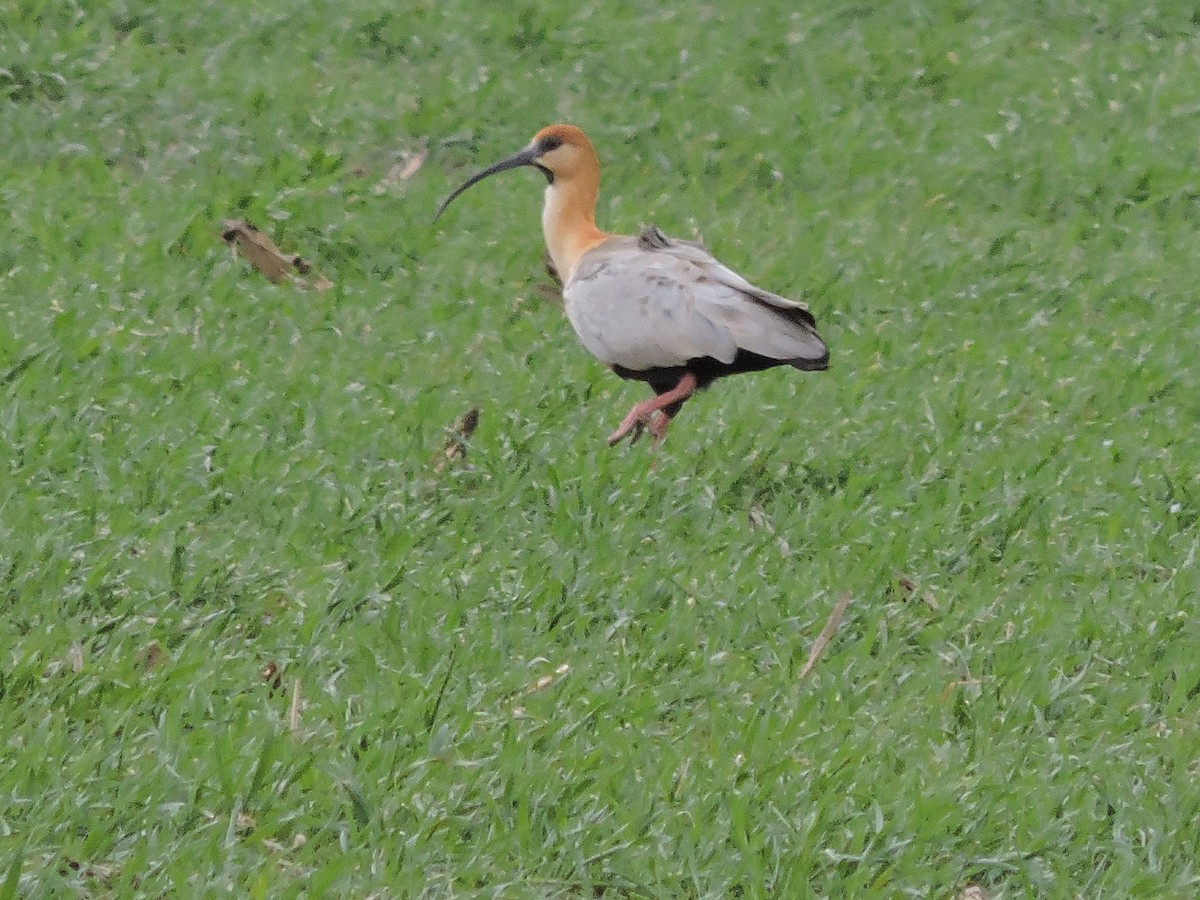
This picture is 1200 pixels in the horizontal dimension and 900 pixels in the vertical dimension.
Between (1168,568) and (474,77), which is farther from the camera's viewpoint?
(474,77)

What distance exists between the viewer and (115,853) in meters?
3.47

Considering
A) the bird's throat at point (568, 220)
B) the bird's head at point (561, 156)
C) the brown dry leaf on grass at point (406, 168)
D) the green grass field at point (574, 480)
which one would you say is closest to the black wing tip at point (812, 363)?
the green grass field at point (574, 480)

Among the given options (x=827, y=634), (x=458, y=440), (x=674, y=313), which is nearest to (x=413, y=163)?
(x=674, y=313)

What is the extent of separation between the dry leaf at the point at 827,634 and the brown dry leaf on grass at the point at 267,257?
2.92 meters

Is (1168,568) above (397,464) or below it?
below

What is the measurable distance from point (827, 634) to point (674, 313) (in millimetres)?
1482

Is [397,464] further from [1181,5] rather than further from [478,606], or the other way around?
[1181,5]

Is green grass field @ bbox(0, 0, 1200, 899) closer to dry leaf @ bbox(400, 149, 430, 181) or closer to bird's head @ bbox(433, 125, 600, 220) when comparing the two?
dry leaf @ bbox(400, 149, 430, 181)

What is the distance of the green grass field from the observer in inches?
150

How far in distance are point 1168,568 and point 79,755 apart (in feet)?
10.6

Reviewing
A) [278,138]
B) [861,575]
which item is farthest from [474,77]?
[861,575]

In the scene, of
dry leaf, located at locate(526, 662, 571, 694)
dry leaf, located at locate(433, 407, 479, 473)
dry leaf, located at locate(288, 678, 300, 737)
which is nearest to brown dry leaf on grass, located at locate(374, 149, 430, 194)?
dry leaf, located at locate(433, 407, 479, 473)

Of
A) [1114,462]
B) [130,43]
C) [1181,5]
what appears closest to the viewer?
[1114,462]

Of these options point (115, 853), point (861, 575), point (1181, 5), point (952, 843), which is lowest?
point (1181, 5)
